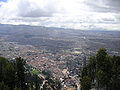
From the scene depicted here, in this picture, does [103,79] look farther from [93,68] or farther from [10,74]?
[10,74]

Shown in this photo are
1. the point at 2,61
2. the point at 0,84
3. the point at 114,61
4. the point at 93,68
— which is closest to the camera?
the point at 0,84

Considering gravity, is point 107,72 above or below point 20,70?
above

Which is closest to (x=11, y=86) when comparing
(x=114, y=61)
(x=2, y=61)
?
(x=2, y=61)

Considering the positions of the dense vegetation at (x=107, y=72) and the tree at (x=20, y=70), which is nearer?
the dense vegetation at (x=107, y=72)

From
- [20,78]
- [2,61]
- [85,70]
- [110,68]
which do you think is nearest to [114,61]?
[110,68]

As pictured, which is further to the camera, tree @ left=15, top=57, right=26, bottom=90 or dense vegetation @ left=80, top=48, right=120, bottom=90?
→ tree @ left=15, top=57, right=26, bottom=90

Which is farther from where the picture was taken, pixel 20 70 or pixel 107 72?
pixel 20 70

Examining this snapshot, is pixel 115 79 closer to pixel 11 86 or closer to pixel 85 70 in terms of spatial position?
pixel 85 70

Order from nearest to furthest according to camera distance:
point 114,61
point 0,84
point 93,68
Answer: point 0,84 < point 114,61 < point 93,68

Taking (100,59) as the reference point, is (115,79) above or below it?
below

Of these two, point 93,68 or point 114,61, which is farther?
point 93,68
